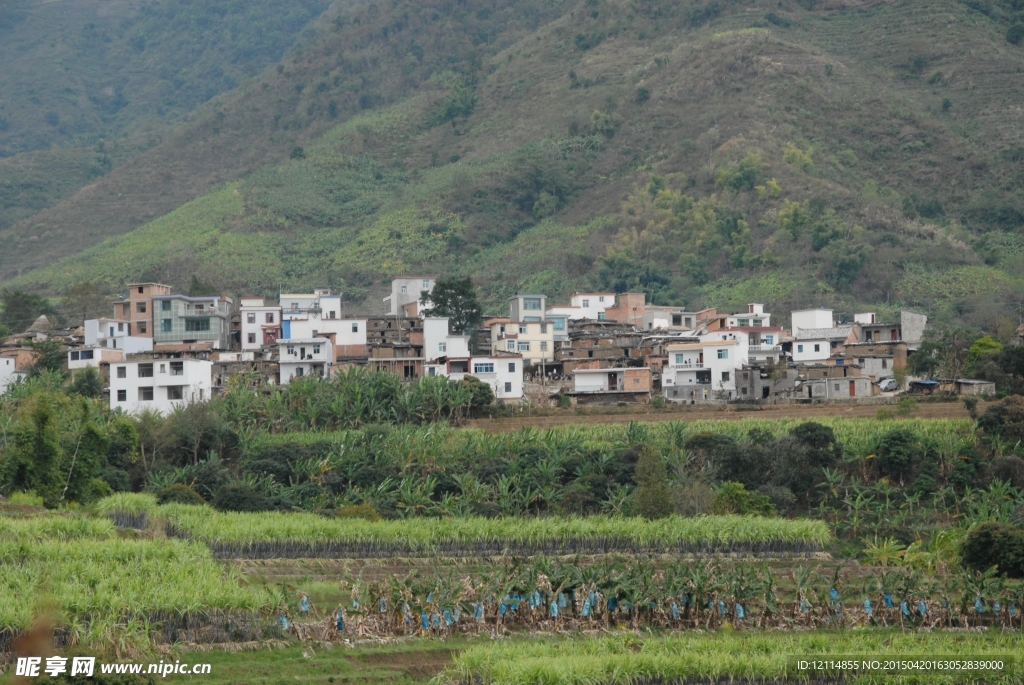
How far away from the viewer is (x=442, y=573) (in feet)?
113

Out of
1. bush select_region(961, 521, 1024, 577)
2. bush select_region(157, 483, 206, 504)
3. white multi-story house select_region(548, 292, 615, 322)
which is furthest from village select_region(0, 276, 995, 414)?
bush select_region(961, 521, 1024, 577)

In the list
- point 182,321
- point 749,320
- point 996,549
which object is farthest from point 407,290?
point 996,549

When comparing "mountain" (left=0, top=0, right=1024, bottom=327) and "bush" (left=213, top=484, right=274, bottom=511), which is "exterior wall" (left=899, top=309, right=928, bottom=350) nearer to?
"mountain" (left=0, top=0, right=1024, bottom=327)

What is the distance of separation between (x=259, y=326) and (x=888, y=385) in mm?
27869

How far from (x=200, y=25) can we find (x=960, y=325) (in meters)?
137

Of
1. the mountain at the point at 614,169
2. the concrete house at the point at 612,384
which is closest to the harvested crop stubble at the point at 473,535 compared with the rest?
the concrete house at the point at 612,384

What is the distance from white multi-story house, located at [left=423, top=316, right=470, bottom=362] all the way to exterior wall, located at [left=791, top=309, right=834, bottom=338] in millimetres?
15977

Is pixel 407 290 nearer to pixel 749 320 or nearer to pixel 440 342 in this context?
pixel 440 342

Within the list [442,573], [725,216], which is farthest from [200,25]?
[442,573]

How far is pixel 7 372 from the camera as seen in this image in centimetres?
6206

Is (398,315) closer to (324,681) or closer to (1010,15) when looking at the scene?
(324,681)

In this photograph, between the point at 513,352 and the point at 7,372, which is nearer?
the point at 7,372

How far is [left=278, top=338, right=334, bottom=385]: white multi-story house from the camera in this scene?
6144 centimetres

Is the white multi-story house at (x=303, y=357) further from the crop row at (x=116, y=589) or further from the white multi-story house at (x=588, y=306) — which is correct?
the crop row at (x=116, y=589)
